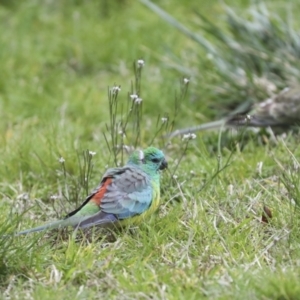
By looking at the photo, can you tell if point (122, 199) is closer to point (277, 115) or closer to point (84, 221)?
point (84, 221)

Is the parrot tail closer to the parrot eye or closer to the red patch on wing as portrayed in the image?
the red patch on wing

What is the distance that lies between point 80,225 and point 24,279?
1.29ft

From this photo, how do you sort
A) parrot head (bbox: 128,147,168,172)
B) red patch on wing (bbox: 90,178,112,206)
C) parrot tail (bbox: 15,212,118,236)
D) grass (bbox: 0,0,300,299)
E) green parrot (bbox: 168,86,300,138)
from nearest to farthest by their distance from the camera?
grass (bbox: 0,0,300,299) → parrot tail (bbox: 15,212,118,236) → red patch on wing (bbox: 90,178,112,206) → parrot head (bbox: 128,147,168,172) → green parrot (bbox: 168,86,300,138)

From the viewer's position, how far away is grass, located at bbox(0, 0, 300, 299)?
342 cm

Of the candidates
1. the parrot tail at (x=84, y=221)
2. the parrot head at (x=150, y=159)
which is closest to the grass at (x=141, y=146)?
the parrot tail at (x=84, y=221)

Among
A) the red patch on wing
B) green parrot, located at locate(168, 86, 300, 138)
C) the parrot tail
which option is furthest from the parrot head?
green parrot, located at locate(168, 86, 300, 138)

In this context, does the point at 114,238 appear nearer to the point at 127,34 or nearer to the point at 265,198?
the point at 265,198

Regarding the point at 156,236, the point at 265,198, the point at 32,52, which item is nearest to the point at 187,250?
the point at 156,236

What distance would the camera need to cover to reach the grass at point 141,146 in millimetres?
3418

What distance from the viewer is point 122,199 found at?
3.84 meters

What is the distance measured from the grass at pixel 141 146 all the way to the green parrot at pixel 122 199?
0.09 meters

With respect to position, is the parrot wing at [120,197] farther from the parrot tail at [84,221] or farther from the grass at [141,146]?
the grass at [141,146]

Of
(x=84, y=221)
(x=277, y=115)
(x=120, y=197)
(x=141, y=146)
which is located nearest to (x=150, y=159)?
(x=120, y=197)

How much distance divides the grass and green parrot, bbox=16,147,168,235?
95 mm
